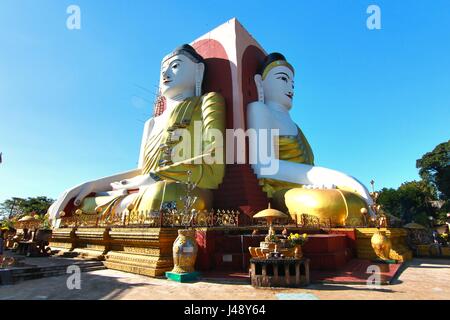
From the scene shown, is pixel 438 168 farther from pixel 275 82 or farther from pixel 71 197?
pixel 71 197

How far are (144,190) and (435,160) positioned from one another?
3476cm

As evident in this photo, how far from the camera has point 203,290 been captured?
677 centimetres

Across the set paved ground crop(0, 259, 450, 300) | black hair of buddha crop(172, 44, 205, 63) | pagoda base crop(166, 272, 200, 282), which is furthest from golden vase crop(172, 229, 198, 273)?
black hair of buddha crop(172, 44, 205, 63)

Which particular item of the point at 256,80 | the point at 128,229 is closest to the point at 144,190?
the point at 128,229

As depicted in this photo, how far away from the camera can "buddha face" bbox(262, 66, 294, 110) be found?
18.7 m

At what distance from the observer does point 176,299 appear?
595 centimetres

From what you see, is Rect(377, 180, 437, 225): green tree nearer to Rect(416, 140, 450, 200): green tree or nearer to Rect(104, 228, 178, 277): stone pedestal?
Rect(416, 140, 450, 200): green tree

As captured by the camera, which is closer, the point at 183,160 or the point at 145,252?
the point at 145,252

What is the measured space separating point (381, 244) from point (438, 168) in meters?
31.1

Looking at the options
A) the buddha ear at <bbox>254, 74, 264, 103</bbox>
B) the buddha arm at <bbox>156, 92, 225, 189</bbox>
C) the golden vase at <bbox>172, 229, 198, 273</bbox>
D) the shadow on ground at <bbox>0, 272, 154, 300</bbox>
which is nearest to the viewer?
the shadow on ground at <bbox>0, 272, 154, 300</bbox>

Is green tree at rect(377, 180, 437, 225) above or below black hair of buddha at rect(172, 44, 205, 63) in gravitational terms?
below

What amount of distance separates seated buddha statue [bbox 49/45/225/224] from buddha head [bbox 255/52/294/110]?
10.1ft

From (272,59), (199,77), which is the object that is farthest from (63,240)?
(272,59)

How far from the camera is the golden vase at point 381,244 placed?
1063 centimetres
